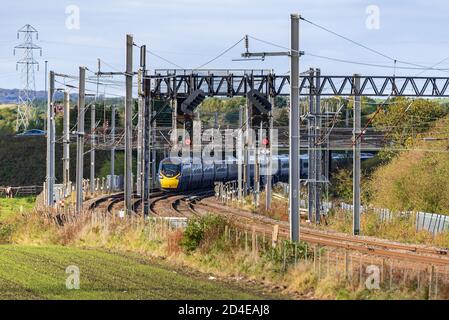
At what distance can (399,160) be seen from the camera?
197 ft

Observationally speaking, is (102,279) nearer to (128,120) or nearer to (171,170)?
(128,120)

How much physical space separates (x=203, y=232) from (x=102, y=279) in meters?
5.96

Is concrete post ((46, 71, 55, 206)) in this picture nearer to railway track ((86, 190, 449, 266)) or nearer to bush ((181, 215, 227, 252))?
railway track ((86, 190, 449, 266))

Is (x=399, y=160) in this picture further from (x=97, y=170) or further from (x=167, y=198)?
(x=97, y=170)

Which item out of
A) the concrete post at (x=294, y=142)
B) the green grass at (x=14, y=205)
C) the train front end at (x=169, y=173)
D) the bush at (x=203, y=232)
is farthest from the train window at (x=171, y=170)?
the concrete post at (x=294, y=142)

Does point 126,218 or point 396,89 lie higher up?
point 396,89

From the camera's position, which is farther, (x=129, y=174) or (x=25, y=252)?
(x=129, y=174)

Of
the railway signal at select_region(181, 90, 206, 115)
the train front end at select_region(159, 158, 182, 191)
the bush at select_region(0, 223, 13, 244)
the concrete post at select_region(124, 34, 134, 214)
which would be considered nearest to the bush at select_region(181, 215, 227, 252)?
the concrete post at select_region(124, 34, 134, 214)

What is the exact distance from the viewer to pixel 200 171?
81.1 metres

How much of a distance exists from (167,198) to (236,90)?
74.9 feet

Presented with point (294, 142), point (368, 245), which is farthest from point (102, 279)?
point (368, 245)
